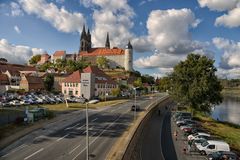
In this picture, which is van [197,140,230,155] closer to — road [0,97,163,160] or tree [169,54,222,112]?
road [0,97,163,160]

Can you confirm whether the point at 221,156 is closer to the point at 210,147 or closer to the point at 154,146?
the point at 210,147

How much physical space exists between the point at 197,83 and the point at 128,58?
14006 centimetres

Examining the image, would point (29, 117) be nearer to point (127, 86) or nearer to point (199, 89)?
point (199, 89)

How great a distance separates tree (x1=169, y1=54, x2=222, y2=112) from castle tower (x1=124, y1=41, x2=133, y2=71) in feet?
435

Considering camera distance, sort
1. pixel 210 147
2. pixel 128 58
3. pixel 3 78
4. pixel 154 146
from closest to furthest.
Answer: pixel 210 147
pixel 154 146
pixel 3 78
pixel 128 58

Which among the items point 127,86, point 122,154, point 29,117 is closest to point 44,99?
point 29,117

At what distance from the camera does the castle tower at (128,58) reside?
641 feet

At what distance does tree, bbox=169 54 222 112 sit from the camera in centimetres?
5569

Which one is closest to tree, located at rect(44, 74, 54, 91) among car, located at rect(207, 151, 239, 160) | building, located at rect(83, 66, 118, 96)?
building, located at rect(83, 66, 118, 96)

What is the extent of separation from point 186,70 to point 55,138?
3683cm

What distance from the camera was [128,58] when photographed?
19488 centimetres

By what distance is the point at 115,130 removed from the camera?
127ft

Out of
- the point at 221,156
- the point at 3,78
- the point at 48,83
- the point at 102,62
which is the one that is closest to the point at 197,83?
the point at 221,156

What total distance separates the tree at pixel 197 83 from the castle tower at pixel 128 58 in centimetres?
13271
